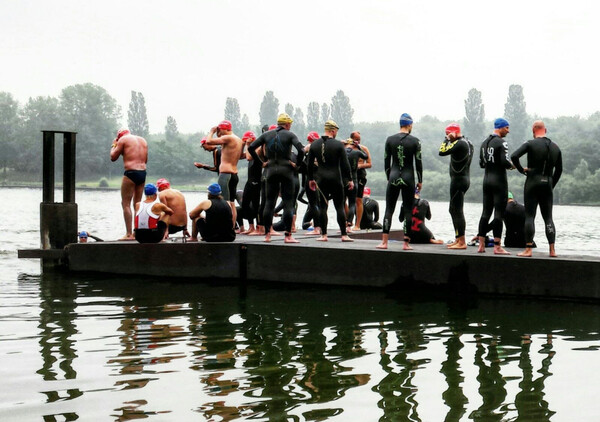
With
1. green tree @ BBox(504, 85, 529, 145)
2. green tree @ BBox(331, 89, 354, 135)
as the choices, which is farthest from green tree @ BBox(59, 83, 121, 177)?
green tree @ BBox(504, 85, 529, 145)

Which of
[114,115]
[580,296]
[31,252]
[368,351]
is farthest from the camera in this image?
[114,115]

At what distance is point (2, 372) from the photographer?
8219mm

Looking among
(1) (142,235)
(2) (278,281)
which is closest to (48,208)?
(1) (142,235)

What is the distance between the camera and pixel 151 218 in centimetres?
1525

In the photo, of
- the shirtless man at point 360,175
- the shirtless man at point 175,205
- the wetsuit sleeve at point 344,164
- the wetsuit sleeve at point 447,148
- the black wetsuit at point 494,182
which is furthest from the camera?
the shirtless man at point 360,175

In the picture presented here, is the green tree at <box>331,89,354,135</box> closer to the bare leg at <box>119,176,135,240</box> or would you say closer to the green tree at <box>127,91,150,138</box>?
the green tree at <box>127,91,150,138</box>

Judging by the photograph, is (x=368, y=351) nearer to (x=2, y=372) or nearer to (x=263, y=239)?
(x=2, y=372)

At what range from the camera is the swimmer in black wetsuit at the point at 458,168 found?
14016 millimetres

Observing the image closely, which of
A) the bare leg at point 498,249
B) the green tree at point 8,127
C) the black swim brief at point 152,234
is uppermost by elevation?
the green tree at point 8,127

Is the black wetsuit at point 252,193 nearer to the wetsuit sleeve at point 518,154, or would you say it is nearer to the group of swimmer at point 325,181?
the group of swimmer at point 325,181

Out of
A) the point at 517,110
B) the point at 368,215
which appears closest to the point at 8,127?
the point at 517,110

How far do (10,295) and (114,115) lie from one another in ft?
459

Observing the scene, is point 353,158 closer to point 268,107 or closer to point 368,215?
point 368,215

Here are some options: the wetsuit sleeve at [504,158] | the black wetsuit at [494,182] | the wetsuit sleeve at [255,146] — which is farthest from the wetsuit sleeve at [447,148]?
the wetsuit sleeve at [255,146]
